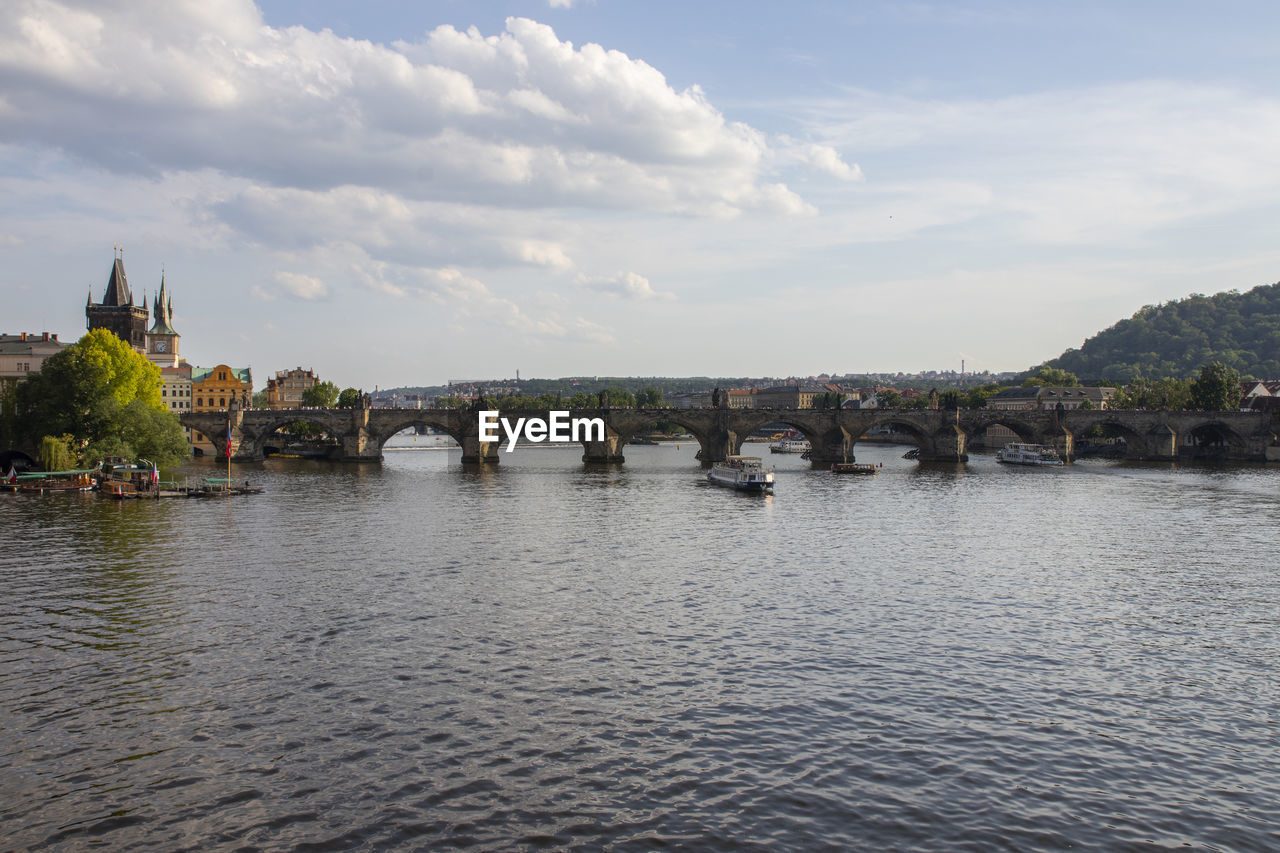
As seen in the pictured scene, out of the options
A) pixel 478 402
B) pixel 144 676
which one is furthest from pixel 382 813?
pixel 478 402

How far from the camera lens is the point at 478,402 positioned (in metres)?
133

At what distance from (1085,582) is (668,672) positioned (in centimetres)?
2498

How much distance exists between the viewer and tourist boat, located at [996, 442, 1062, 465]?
120 metres

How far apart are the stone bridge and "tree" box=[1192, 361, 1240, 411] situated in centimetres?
1290

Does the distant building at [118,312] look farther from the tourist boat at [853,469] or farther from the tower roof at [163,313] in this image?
the tourist boat at [853,469]

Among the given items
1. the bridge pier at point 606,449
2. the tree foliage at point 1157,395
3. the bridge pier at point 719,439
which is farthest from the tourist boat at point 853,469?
the tree foliage at point 1157,395

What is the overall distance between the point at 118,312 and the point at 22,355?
27.6 metres

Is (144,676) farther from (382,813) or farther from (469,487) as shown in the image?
(469,487)

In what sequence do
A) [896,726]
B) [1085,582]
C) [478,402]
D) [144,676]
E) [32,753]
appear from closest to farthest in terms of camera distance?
1. [32,753]
2. [896,726]
3. [144,676]
4. [1085,582]
5. [478,402]

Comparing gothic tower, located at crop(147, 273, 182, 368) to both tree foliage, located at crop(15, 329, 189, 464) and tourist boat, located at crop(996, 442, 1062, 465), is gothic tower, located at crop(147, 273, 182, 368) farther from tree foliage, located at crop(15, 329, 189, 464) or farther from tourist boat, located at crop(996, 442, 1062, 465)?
tourist boat, located at crop(996, 442, 1062, 465)

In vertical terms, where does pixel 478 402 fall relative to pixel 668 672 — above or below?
above

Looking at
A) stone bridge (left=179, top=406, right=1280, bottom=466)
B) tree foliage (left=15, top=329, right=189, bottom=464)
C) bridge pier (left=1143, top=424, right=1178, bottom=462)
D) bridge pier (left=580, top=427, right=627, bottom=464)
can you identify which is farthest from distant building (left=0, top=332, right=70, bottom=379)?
bridge pier (left=1143, top=424, right=1178, bottom=462)

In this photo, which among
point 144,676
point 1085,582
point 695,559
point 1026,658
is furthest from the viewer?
point 695,559

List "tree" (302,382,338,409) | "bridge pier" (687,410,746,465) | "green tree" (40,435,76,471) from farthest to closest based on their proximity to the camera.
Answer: "tree" (302,382,338,409)
"bridge pier" (687,410,746,465)
"green tree" (40,435,76,471)
